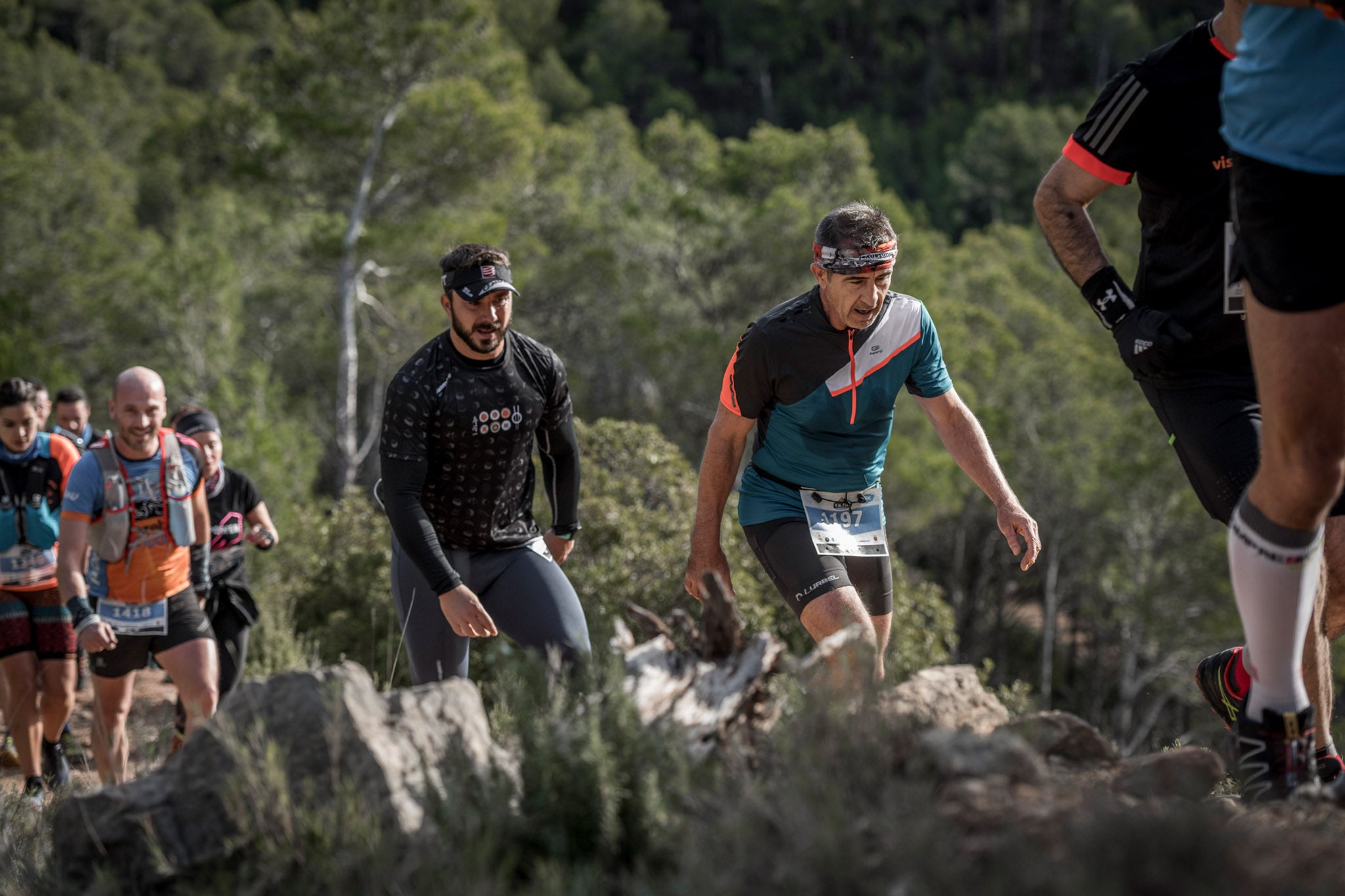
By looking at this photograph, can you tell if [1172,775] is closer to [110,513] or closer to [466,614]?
[466,614]

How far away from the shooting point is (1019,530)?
137 inches

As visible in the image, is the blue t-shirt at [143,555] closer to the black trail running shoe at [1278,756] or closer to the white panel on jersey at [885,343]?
the white panel on jersey at [885,343]

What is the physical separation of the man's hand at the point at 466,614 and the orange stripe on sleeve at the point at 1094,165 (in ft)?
7.24

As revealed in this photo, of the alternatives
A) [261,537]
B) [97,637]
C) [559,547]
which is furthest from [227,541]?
[559,547]

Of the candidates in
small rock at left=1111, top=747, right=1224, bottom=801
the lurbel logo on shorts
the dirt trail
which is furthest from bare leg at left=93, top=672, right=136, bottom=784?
small rock at left=1111, top=747, right=1224, bottom=801

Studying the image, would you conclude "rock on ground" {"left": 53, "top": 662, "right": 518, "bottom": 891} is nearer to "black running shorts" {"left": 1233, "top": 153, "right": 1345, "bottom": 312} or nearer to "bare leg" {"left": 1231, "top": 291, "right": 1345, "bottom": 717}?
"bare leg" {"left": 1231, "top": 291, "right": 1345, "bottom": 717}

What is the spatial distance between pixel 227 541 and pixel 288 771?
428cm

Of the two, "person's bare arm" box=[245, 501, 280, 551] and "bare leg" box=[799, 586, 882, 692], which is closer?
"bare leg" box=[799, 586, 882, 692]

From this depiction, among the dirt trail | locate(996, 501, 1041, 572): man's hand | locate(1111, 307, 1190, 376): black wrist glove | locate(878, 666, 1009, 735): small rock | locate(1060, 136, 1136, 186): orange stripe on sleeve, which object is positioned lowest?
the dirt trail

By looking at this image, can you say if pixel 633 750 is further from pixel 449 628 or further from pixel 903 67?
pixel 903 67

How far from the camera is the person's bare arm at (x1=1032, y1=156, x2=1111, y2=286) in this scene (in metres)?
3.30

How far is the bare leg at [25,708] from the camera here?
18.8 ft

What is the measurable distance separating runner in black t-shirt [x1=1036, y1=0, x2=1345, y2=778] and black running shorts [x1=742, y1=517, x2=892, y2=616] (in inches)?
42.7

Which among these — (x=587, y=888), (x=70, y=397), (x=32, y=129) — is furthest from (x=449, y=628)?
(x=32, y=129)
